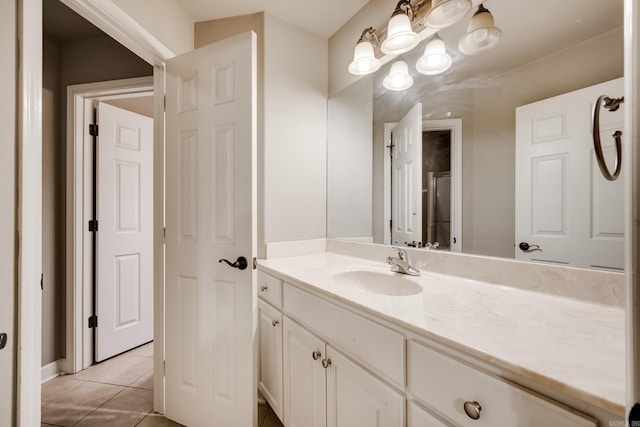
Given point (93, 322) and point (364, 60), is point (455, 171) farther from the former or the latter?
point (93, 322)

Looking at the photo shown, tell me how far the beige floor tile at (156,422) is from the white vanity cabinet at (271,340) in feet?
1.70

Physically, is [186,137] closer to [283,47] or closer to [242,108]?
[242,108]

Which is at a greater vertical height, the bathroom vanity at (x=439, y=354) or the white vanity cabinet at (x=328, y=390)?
the bathroom vanity at (x=439, y=354)

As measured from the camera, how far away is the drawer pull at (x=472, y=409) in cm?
58

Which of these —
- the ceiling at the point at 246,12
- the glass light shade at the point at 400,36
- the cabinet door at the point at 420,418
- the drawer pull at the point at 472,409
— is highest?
the ceiling at the point at 246,12

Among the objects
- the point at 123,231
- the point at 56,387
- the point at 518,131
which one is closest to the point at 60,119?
the point at 123,231

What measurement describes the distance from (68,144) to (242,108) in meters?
1.64

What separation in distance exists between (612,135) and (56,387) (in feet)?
10.6

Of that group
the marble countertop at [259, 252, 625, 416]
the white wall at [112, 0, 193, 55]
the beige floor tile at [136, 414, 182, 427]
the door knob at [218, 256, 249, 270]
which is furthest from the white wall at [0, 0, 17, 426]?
the marble countertop at [259, 252, 625, 416]

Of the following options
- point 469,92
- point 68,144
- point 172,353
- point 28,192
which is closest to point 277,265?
point 172,353

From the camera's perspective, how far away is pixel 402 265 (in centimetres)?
132

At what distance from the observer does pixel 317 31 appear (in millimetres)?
1985

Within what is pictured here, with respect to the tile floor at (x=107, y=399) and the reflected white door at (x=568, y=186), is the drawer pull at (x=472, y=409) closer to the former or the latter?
the reflected white door at (x=568, y=186)

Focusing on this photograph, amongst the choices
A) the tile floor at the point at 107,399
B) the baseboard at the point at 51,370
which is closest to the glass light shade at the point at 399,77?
the tile floor at the point at 107,399
